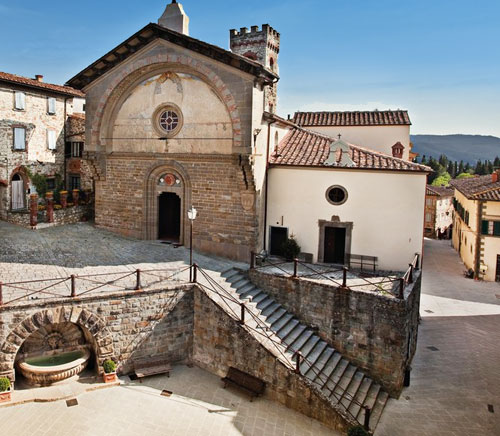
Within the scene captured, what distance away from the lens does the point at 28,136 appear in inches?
941

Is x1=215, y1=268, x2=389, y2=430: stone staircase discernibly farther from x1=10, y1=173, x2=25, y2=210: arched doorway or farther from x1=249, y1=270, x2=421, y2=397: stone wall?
x1=10, y1=173, x2=25, y2=210: arched doorway

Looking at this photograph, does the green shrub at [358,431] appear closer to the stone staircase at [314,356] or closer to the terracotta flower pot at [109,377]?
the stone staircase at [314,356]

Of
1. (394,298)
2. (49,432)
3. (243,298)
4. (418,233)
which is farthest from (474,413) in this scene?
(49,432)

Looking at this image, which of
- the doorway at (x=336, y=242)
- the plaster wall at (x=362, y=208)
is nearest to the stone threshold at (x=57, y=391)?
the plaster wall at (x=362, y=208)

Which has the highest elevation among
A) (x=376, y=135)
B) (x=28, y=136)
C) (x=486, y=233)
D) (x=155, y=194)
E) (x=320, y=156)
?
(x=376, y=135)

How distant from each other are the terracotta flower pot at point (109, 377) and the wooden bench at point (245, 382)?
3249 mm

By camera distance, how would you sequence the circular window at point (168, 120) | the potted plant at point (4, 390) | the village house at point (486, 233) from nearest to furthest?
the potted plant at point (4, 390) → the circular window at point (168, 120) → the village house at point (486, 233)

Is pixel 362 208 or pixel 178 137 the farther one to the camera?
pixel 178 137

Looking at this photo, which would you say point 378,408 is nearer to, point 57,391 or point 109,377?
point 109,377

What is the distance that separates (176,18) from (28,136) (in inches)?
449

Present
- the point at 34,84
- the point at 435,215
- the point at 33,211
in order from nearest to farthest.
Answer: the point at 33,211 < the point at 34,84 < the point at 435,215

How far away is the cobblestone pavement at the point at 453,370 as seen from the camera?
1204 cm

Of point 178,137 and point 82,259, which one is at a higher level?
point 178,137

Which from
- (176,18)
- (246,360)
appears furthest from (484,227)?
(176,18)
